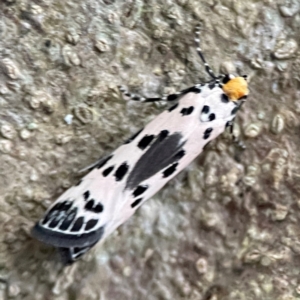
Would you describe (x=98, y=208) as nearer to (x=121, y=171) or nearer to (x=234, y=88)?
(x=121, y=171)

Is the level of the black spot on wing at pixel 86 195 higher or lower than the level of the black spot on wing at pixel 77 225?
higher

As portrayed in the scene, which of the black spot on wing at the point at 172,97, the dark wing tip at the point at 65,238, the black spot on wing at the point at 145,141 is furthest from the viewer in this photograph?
the black spot on wing at the point at 172,97

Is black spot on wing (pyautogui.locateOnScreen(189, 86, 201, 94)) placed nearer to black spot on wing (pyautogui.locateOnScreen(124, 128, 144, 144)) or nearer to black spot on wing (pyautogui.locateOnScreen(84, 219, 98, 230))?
black spot on wing (pyautogui.locateOnScreen(124, 128, 144, 144))

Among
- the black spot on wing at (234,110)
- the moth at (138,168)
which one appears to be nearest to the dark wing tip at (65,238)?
the moth at (138,168)

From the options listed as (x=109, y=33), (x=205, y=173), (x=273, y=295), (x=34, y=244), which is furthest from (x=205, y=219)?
(x=109, y=33)

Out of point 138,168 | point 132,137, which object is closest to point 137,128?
point 132,137

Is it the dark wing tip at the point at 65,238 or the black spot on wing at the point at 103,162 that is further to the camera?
the black spot on wing at the point at 103,162

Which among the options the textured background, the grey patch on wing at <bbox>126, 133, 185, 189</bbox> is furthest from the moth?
the textured background

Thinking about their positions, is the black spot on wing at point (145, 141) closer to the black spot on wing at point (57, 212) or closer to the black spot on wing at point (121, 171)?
the black spot on wing at point (121, 171)

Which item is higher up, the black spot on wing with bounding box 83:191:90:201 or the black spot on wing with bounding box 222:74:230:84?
the black spot on wing with bounding box 222:74:230:84
